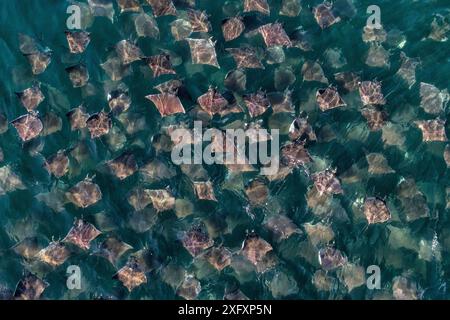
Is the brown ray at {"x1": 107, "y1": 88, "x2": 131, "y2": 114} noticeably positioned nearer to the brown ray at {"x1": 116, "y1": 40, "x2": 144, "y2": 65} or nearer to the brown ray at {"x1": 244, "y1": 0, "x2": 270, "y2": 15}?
the brown ray at {"x1": 116, "y1": 40, "x2": 144, "y2": 65}

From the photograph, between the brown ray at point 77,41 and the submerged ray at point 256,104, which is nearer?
the submerged ray at point 256,104

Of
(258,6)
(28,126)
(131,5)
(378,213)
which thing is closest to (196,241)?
(378,213)

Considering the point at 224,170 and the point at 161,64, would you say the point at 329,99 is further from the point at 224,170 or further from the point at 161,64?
the point at 161,64

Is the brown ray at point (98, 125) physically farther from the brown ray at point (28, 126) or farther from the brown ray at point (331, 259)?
the brown ray at point (331, 259)

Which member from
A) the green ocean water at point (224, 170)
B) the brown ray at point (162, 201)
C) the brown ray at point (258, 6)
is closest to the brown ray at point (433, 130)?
the green ocean water at point (224, 170)

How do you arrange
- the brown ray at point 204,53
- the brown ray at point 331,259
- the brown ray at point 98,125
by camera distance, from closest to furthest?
the brown ray at point 331,259
the brown ray at point 98,125
the brown ray at point 204,53
